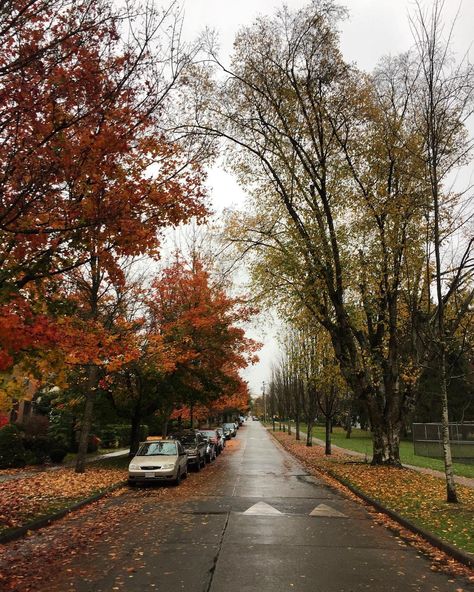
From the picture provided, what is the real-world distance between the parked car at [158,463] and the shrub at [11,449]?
5.98 m

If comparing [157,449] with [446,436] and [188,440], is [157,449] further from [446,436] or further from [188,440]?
[446,436]

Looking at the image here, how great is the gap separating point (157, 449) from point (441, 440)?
17747 millimetres

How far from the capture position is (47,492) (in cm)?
1303

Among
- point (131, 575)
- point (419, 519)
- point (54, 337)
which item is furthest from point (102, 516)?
point (419, 519)

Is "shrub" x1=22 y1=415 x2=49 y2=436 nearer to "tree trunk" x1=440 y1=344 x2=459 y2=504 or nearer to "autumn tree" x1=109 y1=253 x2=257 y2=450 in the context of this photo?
"autumn tree" x1=109 y1=253 x2=257 y2=450

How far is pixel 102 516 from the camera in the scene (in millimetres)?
10570

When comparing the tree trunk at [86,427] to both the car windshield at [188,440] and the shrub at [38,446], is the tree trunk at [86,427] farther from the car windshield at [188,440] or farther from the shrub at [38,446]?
→ the car windshield at [188,440]

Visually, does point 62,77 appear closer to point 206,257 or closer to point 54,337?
point 54,337

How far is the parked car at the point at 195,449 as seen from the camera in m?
20.9

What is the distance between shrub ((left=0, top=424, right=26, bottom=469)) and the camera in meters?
19.5

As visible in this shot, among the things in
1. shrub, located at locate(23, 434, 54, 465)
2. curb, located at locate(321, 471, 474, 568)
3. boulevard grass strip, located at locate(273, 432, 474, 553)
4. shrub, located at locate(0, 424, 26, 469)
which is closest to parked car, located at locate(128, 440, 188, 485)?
boulevard grass strip, located at locate(273, 432, 474, 553)

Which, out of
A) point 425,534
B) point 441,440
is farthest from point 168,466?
point 441,440

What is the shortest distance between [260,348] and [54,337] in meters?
21.0

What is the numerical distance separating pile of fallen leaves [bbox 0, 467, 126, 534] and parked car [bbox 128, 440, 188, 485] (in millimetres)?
761
